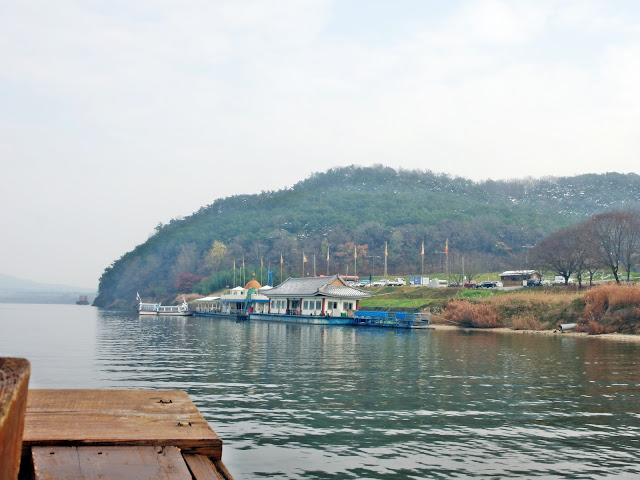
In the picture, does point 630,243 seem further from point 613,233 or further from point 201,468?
point 201,468

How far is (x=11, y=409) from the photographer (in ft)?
8.60

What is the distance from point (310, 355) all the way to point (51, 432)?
31.0 m

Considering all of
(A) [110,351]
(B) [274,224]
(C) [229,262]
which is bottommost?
(A) [110,351]

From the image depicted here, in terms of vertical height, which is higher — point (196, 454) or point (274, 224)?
point (274, 224)

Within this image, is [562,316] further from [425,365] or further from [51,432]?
[51,432]

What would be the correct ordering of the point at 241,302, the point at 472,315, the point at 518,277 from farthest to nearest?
the point at 241,302 → the point at 518,277 → the point at 472,315

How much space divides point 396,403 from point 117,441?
595 inches

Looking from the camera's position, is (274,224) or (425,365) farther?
(274,224)

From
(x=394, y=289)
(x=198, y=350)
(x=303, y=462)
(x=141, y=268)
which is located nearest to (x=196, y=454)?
(x=303, y=462)

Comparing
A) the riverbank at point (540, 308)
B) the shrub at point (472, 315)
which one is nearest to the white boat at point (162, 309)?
the riverbank at point (540, 308)

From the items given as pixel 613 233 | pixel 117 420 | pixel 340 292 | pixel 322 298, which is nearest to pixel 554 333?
pixel 340 292

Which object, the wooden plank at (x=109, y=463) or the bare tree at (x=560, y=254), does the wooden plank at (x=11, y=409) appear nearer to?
the wooden plank at (x=109, y=463)

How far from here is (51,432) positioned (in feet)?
21.4

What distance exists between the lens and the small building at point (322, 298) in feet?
266
